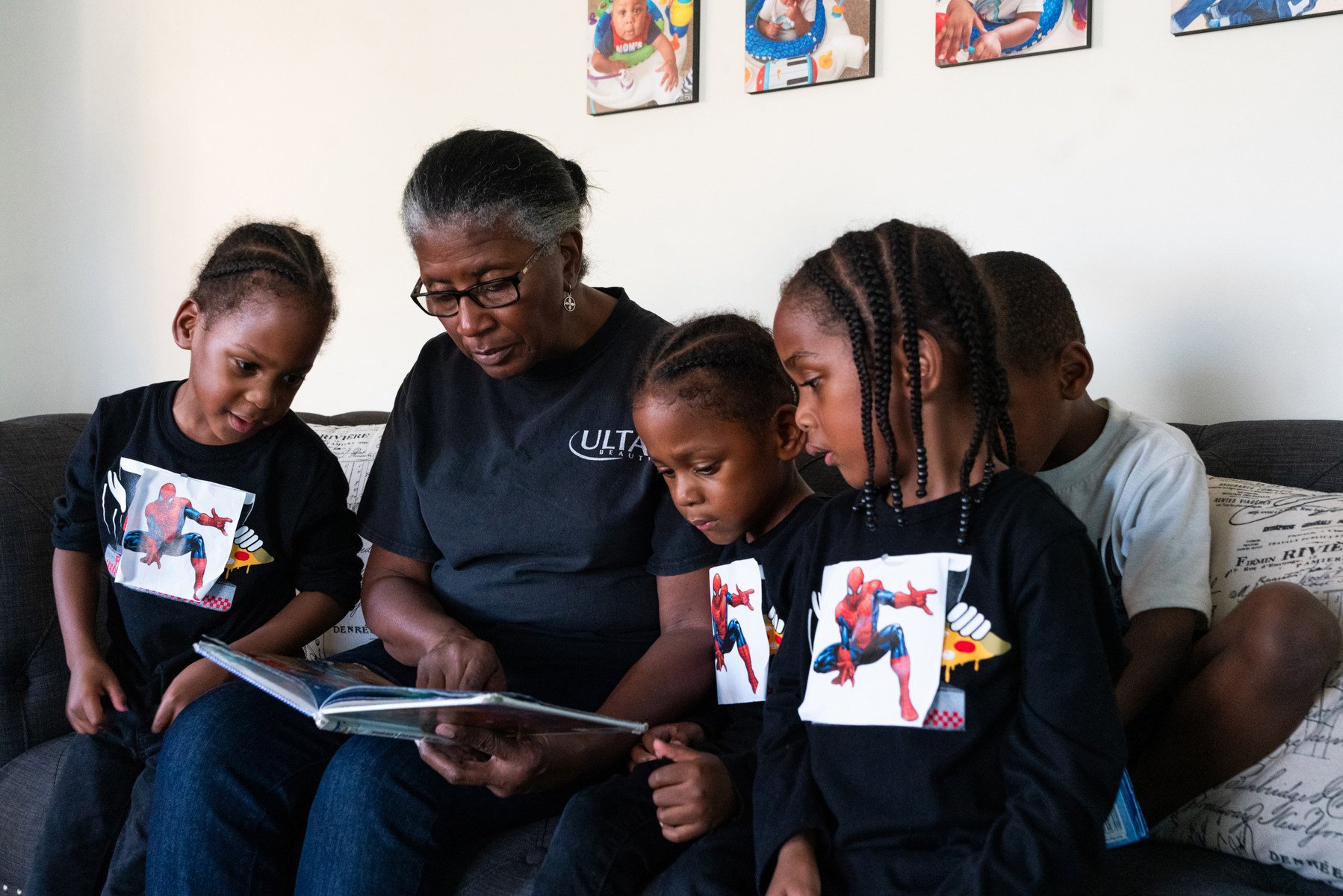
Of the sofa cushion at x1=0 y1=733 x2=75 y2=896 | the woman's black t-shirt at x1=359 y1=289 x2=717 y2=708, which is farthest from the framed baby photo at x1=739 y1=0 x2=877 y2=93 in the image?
the sofa cushion at x1=0 y1=733 x2=75 y2=896

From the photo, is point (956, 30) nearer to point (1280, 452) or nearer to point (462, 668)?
point (1280, 452)

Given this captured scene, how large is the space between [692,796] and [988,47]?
1.45 meters

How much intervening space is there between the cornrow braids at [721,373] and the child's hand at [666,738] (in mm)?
416

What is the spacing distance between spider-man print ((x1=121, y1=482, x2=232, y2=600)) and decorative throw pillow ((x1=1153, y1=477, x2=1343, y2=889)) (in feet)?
4.85

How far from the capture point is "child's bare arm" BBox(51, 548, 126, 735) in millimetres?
1836

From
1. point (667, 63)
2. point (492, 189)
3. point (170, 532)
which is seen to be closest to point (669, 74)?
point (667, 63)

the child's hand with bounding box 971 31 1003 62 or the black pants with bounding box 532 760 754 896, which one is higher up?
the child's hand with bounding box 971 31 1003 62

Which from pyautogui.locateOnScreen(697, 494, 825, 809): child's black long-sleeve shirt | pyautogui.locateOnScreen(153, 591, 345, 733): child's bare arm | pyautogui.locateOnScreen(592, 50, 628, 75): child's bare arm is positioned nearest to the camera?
pyautogui.locateOnScreen(697, 494, 825, 809): child's black long-sleeve shirt

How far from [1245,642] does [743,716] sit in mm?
636

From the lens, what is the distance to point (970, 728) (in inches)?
46.5

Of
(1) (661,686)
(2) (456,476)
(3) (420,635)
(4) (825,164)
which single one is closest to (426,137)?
(4) (825,164)

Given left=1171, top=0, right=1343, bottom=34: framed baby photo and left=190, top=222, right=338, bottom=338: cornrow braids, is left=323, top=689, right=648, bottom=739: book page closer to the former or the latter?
left=190, top=222, right=338, bottom=338: cornrow braids

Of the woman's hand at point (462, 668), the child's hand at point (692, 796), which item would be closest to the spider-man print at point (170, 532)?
the woman's hand at point (462, 668)

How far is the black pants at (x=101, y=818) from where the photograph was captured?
1687 millimetres
